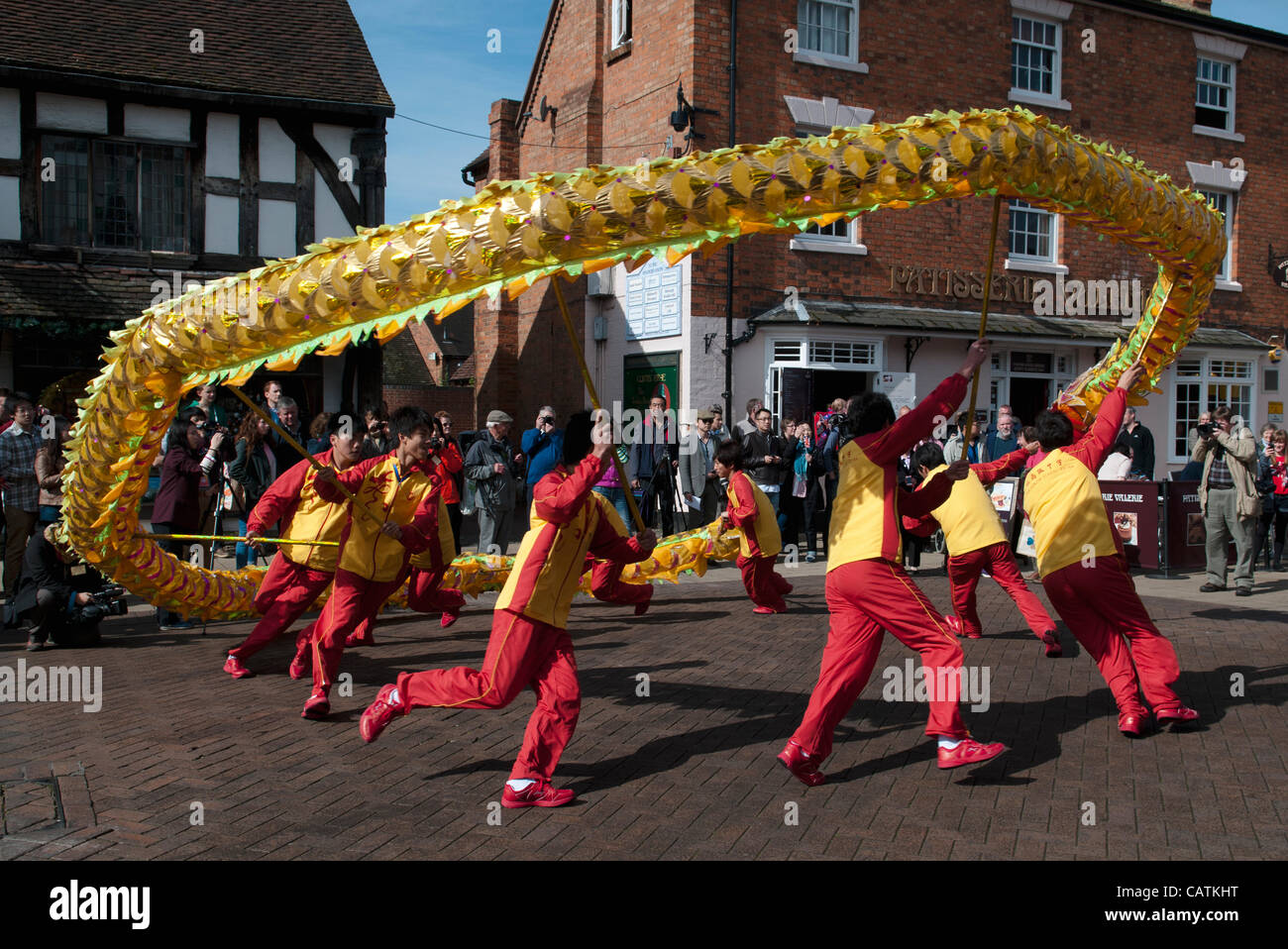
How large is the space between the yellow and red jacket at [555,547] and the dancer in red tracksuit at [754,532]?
13.7 ft

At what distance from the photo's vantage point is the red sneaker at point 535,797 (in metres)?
5.04

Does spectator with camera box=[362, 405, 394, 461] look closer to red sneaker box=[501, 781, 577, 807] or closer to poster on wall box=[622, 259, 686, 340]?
poster on wall box=[622, 259, 686, 340]

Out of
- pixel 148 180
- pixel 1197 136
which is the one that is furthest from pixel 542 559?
pixel 1197 136

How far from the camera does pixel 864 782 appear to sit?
5.44 meters

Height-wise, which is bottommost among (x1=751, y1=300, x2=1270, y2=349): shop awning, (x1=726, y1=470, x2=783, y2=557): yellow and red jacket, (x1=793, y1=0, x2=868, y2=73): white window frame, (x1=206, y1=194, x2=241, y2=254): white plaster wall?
(x1=726, y1=470, x2=783, y2=557): yellow and red jacket

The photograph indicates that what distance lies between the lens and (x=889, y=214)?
63.0 feet

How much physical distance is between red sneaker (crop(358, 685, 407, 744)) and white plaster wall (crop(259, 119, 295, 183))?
1372 centimetres

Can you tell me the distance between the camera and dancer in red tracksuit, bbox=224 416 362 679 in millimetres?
7609

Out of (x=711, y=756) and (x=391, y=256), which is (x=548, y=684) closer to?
(x=711, y=756)

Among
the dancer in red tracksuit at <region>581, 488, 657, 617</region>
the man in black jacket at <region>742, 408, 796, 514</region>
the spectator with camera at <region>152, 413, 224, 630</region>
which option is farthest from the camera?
the man in black jacket at <region>742, 408, 796, 514</region>

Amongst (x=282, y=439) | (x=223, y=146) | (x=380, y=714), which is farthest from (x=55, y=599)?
(x=223, y=146)

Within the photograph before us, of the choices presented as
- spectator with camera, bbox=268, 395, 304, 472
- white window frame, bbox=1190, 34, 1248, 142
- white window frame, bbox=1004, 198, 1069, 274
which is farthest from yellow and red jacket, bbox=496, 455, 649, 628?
white window frame, bbox=1190, 34, 1248, 142

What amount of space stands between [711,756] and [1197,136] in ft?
68.9

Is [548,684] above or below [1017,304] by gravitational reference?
below
